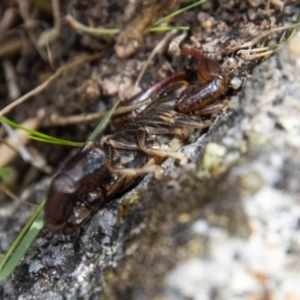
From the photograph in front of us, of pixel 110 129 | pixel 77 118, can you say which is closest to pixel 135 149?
pixel 110 129

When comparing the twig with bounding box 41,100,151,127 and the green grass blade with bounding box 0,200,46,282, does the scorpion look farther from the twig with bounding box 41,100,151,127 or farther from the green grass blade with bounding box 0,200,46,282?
the green grass blade with bounding box 0,200,46,282

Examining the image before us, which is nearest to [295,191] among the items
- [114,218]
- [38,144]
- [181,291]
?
[181,291]

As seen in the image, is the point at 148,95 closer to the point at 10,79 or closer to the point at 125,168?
the point at 125,168

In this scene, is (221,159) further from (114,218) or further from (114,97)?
(114,97)

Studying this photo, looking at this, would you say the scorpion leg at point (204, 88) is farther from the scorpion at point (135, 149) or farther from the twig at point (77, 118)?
the twig at point (77, 118)

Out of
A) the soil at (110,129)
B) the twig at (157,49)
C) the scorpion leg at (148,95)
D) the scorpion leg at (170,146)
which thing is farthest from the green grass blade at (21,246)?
the twig at (157,49)

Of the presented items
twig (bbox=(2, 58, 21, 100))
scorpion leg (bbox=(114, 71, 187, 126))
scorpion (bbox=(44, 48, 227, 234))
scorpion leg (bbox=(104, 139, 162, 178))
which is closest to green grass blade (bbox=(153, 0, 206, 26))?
scorpion (bbox=(44, 48, 227, 234))
